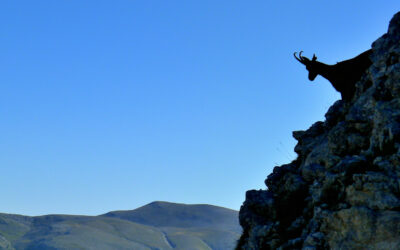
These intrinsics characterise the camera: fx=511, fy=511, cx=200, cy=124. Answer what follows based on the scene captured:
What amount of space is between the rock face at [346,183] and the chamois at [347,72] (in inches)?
37.9

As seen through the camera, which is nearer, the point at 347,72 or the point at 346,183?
the point at 346,183

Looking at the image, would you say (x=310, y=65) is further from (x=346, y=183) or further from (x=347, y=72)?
(x=346, y=183)

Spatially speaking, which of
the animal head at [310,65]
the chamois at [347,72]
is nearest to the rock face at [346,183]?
the chamois at [347,72]

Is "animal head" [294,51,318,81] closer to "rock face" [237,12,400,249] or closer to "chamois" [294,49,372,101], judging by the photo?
"chamois" [294,49,372,101]

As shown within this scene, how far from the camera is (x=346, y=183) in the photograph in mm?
13516

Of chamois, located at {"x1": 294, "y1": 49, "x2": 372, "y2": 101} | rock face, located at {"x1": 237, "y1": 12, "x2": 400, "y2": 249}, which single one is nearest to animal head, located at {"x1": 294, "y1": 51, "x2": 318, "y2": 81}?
chamois, located at {"x1": 294, "y1": 49, "x2": 372, "y2": 101}

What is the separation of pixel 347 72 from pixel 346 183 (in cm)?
698

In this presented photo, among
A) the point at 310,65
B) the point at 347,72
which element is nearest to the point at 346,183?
the point at 347,72

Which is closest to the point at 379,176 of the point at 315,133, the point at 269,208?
the point at 269,208

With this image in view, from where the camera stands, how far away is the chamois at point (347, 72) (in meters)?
18.1

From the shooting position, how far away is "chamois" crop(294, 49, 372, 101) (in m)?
18.1

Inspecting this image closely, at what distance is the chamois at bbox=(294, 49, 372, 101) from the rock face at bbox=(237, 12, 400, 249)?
0.96 m

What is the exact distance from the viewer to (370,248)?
11.7m

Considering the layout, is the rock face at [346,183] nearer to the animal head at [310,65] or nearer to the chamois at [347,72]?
the chamois at [347,72]
